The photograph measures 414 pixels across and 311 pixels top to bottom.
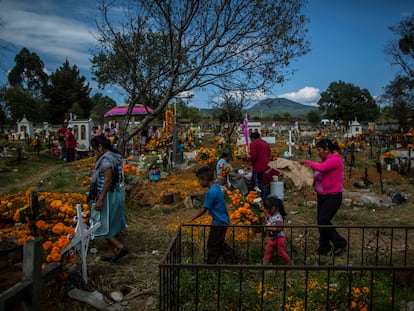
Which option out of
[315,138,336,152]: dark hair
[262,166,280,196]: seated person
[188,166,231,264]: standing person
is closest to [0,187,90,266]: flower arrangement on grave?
[188,166,231,264]: standing person

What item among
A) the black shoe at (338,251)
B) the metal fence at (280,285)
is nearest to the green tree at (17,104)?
the metal fence at (280,285)

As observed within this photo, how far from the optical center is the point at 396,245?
530 centimetres

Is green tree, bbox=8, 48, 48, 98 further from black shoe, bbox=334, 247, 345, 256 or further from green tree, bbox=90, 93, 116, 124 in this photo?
black shoe, bbox=334, 247, 345, 256

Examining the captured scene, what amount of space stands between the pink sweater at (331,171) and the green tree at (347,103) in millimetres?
61451

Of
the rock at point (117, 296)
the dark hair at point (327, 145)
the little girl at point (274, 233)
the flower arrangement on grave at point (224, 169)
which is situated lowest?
the rock at point (117, 296)

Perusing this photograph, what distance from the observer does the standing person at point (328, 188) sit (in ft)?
15.2

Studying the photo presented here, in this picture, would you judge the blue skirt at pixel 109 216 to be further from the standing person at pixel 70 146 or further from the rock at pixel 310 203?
the standing person at pixel 70 146

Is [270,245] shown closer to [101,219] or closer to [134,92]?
[101,219]

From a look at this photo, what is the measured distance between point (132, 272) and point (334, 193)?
9.34 feet

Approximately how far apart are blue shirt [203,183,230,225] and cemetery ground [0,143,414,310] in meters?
1.00

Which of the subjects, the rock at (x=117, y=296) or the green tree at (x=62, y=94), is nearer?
the rock at (x=117, y=296)

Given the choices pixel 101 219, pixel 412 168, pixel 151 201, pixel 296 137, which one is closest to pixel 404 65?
pixel 296 137

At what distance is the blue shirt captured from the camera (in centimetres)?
400

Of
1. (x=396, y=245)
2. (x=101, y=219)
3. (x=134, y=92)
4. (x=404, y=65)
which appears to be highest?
(x=404, y=65)
